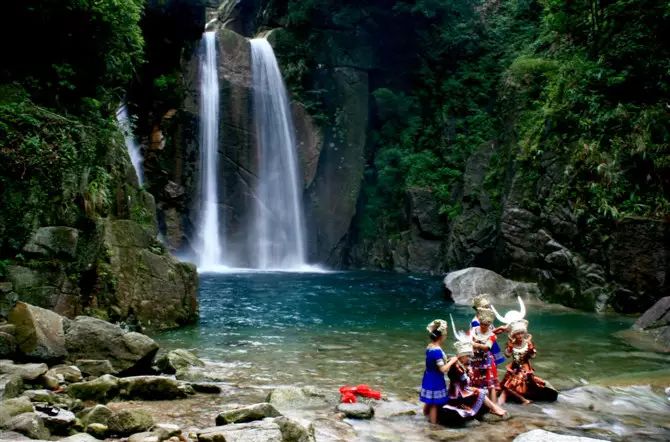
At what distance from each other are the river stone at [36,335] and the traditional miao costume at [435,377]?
14.6ft

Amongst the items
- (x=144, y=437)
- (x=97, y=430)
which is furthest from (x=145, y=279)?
(x=144, y=437)

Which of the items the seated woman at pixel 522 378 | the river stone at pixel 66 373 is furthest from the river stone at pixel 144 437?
the seated woman at pixel 522 378

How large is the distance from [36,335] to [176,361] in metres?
2.06

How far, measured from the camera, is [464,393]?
6.11 meters

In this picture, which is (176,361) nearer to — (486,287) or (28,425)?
(28,425)

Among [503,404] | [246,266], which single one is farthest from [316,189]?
[503,404]

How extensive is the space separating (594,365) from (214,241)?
1911 centimetres

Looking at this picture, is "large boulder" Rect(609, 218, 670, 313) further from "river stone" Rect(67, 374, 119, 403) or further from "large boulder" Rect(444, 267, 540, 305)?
"river stone" Rect(67, 374, 119, 403)

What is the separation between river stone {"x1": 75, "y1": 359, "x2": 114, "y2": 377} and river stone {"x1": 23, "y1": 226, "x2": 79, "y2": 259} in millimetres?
2713

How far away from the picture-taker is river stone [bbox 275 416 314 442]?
4957 millimetres

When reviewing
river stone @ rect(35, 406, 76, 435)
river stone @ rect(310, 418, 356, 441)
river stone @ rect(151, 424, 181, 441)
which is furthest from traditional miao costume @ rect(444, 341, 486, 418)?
river stone @ rect(35, 406, 76, 435)

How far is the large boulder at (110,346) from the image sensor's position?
284 inches

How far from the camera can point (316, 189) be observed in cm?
2772

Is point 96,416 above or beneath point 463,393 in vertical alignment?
beneath
